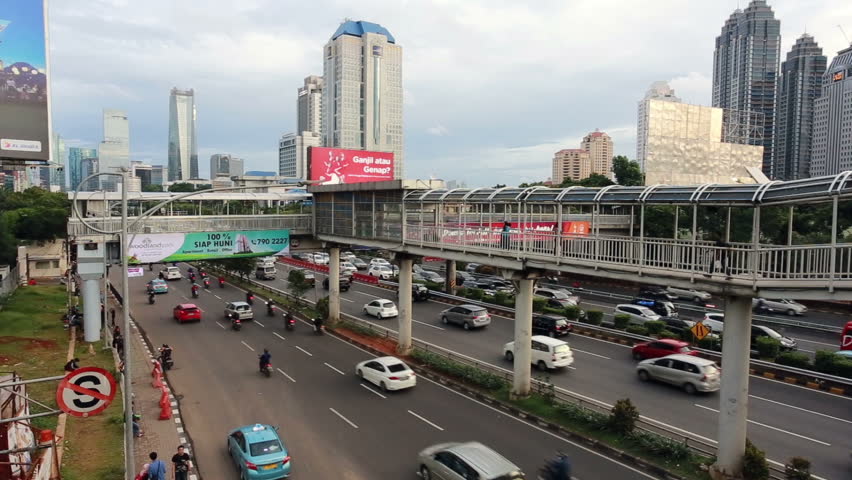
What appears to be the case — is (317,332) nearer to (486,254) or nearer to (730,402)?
(486,254)

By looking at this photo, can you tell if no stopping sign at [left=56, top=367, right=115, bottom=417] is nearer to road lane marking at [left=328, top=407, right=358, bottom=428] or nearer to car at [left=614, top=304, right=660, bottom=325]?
road lane marking at [left=328, top=407, right=358, bottom=428]

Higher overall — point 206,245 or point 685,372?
point 206,245

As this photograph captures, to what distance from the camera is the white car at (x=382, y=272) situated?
5144cm

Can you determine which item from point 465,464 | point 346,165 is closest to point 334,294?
point 346,165

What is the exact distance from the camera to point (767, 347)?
24.5m

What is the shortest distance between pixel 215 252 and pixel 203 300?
14981 mm

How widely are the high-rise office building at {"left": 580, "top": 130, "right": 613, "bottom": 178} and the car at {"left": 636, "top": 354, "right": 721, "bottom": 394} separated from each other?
496ft

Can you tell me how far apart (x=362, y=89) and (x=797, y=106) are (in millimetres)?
109934

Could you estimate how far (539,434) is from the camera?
671 inches

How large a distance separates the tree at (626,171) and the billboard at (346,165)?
93.9ft

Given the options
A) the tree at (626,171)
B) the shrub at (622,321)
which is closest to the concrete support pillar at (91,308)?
the shrub at (622,321)

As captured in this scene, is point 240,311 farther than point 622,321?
Yes

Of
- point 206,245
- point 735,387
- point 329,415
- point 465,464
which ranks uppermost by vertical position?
point 206,245

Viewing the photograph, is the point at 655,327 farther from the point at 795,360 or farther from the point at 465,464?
the point at 465,464
